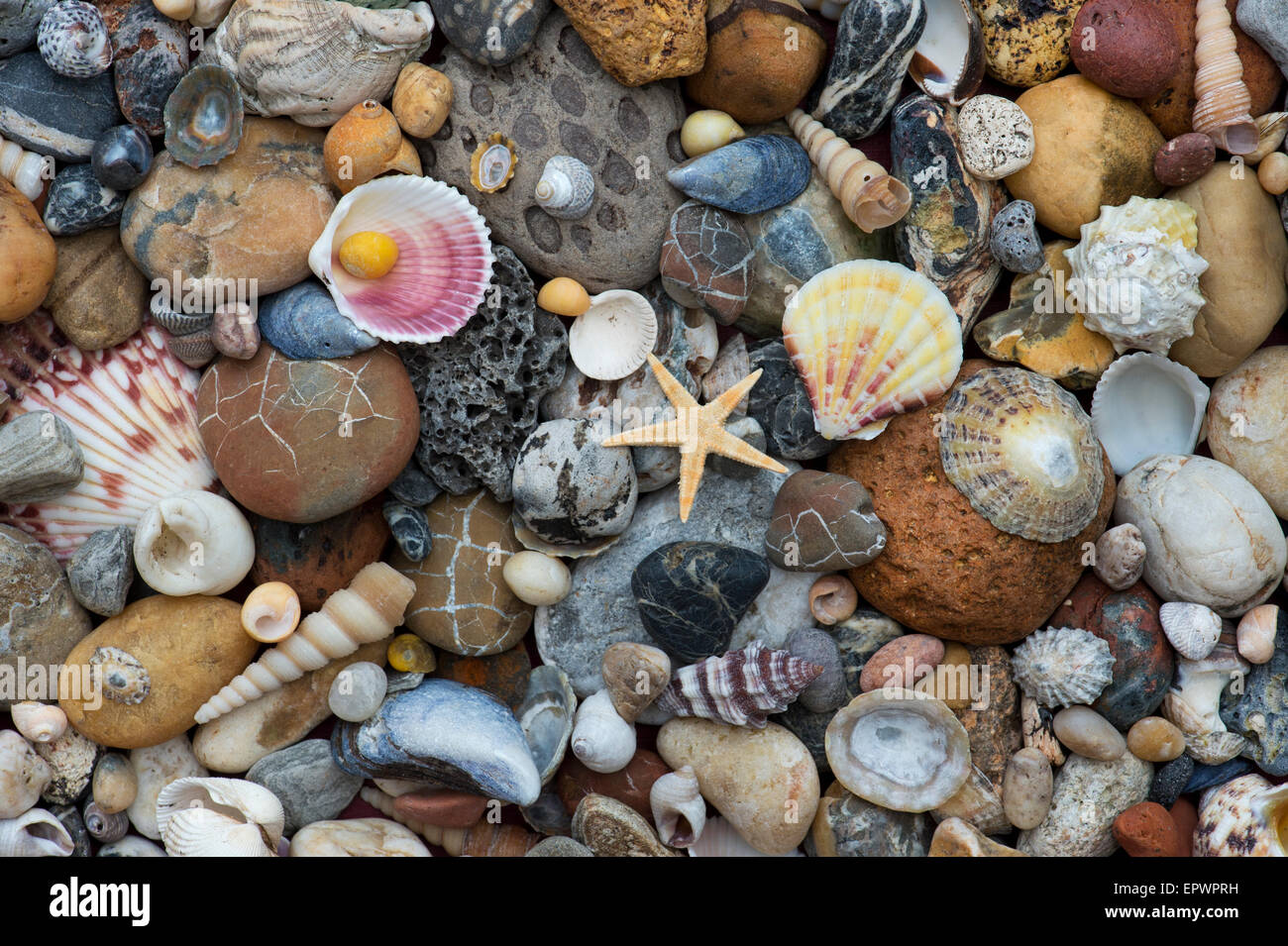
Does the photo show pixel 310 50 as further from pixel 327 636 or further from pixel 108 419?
pixel 327 636

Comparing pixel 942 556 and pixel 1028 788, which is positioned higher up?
pixel 942 556

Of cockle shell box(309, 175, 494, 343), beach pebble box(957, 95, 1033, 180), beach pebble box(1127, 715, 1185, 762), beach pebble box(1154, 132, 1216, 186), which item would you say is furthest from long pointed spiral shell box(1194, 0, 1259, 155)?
cockle shell box(309, 175, 494, 343)

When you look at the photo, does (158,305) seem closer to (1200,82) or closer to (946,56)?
(946,56)

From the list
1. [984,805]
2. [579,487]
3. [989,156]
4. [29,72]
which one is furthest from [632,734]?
[29,72]

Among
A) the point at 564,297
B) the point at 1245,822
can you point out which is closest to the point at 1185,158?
the point at 564,297

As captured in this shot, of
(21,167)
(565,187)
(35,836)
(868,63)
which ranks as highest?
(868,63)
